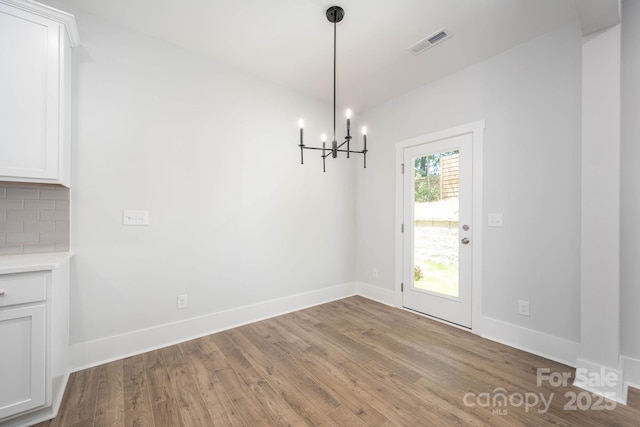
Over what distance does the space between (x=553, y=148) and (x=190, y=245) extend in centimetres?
345

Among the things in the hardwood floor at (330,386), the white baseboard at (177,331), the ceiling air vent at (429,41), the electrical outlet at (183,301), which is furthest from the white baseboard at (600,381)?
the electrical outlet at (183,301)

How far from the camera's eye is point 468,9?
6.91ft

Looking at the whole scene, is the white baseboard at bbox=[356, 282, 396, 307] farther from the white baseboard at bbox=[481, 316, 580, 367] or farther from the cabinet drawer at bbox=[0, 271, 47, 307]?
the cabinet drawer at bbox=[0, 271, 47, 307]

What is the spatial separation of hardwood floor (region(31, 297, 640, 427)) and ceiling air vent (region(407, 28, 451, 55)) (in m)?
2.82

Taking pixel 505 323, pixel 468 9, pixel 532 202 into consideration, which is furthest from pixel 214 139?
pixel 505 323

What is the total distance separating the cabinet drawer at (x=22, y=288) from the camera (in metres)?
1.46

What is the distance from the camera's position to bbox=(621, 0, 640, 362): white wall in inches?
77.3

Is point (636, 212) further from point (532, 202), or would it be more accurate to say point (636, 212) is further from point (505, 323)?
point (505, 323)

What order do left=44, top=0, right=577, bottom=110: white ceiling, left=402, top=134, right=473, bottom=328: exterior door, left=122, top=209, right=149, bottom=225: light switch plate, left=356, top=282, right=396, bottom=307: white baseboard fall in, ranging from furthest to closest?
left=356, top=282, right=396, bottom=307: white baseboard → left=402, top=134, right=473, bottom=328: exterior door → left=122, top=209, right=149, bottom=225: light switch plate → left=44, top=0, right=577, bottom=110: white ceiling

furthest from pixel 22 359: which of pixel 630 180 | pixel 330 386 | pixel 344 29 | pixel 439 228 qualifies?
pixel 630 180

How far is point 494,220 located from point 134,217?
3.39 m

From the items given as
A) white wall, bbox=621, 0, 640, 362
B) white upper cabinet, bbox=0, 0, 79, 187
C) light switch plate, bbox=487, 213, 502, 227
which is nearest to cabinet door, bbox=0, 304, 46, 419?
white upper cabinet, bbox=0, 0, 79, 187

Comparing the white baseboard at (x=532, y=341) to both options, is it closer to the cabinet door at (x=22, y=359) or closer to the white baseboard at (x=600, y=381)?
the white baseboard at (x=600, y=381)

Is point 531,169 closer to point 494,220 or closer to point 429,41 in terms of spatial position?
point 494,220
